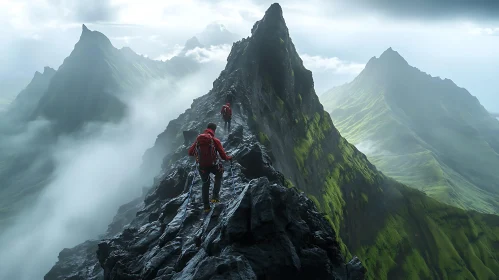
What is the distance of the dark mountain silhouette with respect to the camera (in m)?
16.6

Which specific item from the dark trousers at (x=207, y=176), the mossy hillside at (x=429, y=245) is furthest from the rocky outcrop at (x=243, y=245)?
the mossy hillside at (x=429, y=245)

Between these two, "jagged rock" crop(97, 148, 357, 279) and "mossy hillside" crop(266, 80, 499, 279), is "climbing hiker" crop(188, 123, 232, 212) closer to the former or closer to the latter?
"jagged rock" crop(97, 148, 357, 279)

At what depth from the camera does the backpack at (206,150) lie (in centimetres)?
2023

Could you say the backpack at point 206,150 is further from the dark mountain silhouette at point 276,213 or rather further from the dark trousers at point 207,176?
the dark mountain silhouette at point 276,213

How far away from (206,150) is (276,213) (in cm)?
631

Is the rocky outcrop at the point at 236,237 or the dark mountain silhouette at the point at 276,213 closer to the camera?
the rocky outcrop at the point at 236,237

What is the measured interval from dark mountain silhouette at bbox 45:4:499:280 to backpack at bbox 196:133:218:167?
3.05 metres

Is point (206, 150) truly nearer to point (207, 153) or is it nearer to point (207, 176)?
point (207, 153)

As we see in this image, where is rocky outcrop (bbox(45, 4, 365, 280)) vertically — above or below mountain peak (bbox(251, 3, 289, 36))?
below

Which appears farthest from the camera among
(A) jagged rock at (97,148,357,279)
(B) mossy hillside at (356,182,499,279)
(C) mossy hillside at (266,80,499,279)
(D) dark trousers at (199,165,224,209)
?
(B) mossy hillside at (356,182,499,279)

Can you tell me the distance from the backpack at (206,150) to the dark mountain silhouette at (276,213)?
305 cm

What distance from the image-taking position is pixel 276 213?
17969 millimetres

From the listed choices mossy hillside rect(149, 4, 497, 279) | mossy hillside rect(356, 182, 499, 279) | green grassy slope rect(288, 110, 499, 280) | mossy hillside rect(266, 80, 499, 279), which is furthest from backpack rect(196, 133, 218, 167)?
mossy hillside rect(356, 182, 499, 279)

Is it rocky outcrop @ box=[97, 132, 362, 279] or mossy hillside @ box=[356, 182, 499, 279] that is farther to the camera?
mossy hillside @ box=[356, 182, 499, 279]
